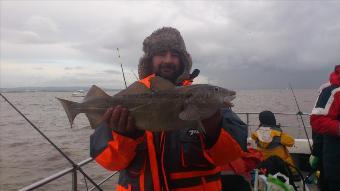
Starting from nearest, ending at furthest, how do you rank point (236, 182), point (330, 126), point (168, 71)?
point (168, 71)
point (236, 182)
point (330, 126)

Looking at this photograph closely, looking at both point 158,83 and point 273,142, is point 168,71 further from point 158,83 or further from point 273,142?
point 273,142

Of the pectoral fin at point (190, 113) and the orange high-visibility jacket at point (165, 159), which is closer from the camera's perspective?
the pectoral fin at point (190, 113)

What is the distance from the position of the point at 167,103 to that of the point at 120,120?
45cm

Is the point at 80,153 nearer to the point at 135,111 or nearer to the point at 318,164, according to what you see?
the point at 318,164

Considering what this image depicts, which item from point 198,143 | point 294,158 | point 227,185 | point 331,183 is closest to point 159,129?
point 198,143

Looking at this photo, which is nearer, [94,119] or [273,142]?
[94,119]

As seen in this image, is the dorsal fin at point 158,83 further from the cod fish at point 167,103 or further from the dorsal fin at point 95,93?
the dorsal fin at point 95,93

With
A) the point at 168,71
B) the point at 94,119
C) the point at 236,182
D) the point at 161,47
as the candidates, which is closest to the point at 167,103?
the point at 94,119

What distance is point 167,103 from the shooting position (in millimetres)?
2900

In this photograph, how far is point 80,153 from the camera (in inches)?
739

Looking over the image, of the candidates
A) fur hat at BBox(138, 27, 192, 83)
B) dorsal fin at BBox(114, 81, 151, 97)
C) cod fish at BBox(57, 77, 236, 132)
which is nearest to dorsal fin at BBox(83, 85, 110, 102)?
cod fish at BBox(57, 77, 236, 132)

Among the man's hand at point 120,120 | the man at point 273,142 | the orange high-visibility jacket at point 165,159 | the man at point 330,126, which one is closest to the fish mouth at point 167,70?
the orange high-visibility jacket at point 165,159

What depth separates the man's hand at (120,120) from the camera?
3027mm

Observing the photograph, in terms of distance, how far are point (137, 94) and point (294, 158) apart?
6.79 metres
